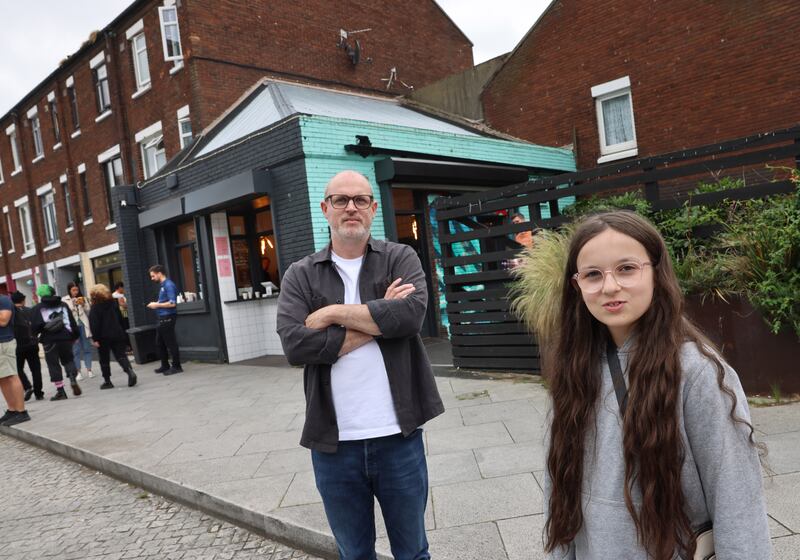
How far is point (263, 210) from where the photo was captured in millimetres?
11398

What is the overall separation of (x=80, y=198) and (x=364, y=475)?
20.7 m

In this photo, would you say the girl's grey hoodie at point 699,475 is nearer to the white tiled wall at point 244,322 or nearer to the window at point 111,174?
the white tiled wall at point 244,322

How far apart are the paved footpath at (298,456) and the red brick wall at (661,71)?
8547 millimetres

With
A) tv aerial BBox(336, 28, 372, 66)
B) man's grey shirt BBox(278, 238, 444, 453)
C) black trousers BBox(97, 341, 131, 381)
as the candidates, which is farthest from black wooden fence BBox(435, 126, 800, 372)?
tv aerial BBox(336, 28, 372, 66)

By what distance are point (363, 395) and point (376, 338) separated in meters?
0.24

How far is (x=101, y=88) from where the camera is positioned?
58.7 ft

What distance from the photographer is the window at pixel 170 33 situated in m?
13.6

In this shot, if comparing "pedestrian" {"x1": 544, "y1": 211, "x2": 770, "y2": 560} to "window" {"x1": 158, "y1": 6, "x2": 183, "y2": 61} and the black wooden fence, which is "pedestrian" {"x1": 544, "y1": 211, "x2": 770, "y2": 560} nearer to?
the black wooden fence

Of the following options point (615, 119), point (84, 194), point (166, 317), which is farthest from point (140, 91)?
point (615, 119)

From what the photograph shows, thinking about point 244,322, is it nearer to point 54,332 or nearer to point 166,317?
point 166,317

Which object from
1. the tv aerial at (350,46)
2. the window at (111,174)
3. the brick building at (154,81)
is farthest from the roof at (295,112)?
the window at (111,174)

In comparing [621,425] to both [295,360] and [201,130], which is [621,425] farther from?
[201,130]

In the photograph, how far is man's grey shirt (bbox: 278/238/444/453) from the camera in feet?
7.40

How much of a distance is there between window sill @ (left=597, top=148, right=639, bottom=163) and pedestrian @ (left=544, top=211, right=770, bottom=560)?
1275cm
